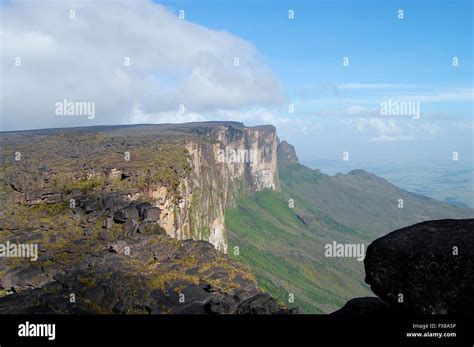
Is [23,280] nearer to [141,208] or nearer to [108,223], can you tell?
[108,223]

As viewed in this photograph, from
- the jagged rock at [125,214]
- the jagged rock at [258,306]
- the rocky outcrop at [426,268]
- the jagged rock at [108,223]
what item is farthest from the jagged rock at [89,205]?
the rocky outcrop at [426,268]

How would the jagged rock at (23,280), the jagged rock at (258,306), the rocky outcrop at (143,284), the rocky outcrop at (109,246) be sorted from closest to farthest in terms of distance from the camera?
the jagged rock at (258,306) < the rocky outcrop at (143,284) < the rocky outcrop at (109,246) < the jagged rock at (23,280)

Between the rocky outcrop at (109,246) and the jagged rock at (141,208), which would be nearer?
the rocky outcrop at (109,246)

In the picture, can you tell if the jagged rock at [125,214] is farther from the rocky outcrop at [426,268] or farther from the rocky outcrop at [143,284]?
the rocky outcrop at [426,268]

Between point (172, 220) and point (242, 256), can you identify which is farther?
point (242, 256)

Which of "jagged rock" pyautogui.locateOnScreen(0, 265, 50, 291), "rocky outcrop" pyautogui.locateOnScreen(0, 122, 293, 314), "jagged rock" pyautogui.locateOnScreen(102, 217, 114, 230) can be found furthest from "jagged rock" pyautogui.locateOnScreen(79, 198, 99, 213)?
"jagged rock" pyautogui.locateOnScreen(0, 265, 50, 291)

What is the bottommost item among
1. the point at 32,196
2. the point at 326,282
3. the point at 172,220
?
the point at 326,282

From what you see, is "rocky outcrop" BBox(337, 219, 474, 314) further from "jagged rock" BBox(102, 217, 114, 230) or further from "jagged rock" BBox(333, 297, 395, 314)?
"jagged rock" BBox(102, 217, 114, 230)

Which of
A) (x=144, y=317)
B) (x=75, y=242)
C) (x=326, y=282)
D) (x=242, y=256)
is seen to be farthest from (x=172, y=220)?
(x=326, y=282)

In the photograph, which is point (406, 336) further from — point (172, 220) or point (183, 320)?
point (172, 220)
